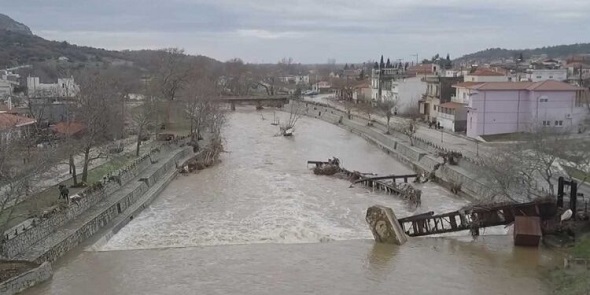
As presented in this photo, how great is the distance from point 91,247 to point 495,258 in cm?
1263

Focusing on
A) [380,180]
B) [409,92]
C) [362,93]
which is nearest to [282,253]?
[380,180]

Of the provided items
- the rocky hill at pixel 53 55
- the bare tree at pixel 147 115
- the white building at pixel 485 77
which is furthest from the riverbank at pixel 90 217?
the rocky hill at pixel 53 55

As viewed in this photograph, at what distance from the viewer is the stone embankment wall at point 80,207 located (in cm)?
1722

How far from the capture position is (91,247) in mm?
19609

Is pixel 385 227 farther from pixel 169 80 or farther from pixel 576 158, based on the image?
pixel 169 80

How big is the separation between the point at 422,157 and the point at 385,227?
17292 mm

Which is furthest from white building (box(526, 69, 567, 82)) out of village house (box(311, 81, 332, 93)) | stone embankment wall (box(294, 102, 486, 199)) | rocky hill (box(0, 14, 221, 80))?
rocky hill (box(0, 14, 221, 80))

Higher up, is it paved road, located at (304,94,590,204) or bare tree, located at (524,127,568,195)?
bare tree, located at (524,127,568,195)

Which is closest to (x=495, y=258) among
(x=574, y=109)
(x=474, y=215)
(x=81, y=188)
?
(x=474, y=215)

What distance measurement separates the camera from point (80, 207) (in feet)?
72.0

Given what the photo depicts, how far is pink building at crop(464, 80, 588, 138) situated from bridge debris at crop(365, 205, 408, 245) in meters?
25.9

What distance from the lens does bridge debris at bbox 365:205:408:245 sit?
20469 mm

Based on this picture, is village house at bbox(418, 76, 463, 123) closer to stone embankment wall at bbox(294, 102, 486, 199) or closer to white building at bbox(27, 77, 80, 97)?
stone embankment wall at bbox(294, 102, 486, 199)

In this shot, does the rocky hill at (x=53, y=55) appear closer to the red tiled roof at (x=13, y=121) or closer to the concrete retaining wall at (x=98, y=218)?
the red tiled roof at (x=13, y=121)
